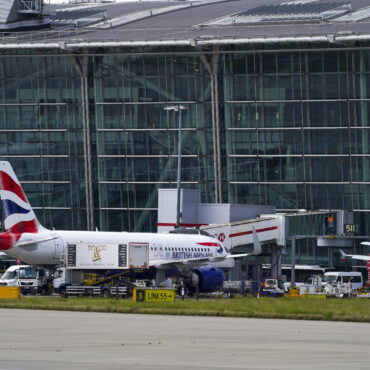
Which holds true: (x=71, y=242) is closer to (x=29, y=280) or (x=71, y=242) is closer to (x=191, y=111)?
(x=29, y=280)

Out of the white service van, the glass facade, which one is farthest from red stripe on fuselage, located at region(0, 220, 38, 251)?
the glass facade

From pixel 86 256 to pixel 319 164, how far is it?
4137 centimetres

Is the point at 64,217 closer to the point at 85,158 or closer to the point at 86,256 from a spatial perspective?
the point at 85,158

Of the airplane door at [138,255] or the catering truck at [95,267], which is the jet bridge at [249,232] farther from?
the catering truck at [95,267]

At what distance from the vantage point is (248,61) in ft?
335

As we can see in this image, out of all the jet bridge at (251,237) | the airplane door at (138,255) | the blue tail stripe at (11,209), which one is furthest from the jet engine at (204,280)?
the blue tail stripe at (11,209)

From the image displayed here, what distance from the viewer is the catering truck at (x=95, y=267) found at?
6588 centimetres

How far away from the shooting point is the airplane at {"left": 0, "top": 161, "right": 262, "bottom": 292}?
217 feet

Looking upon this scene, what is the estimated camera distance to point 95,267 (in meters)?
66.5

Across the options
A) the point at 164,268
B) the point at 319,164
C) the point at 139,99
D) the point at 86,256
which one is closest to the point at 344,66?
the point at 319,164

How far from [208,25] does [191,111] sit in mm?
8607

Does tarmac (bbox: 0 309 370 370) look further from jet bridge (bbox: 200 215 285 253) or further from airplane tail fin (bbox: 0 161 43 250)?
jet bridge (bbox: 200 215 285 253)

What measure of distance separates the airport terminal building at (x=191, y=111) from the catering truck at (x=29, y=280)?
29.8m

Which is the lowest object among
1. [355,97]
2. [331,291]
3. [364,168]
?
[331,291]
